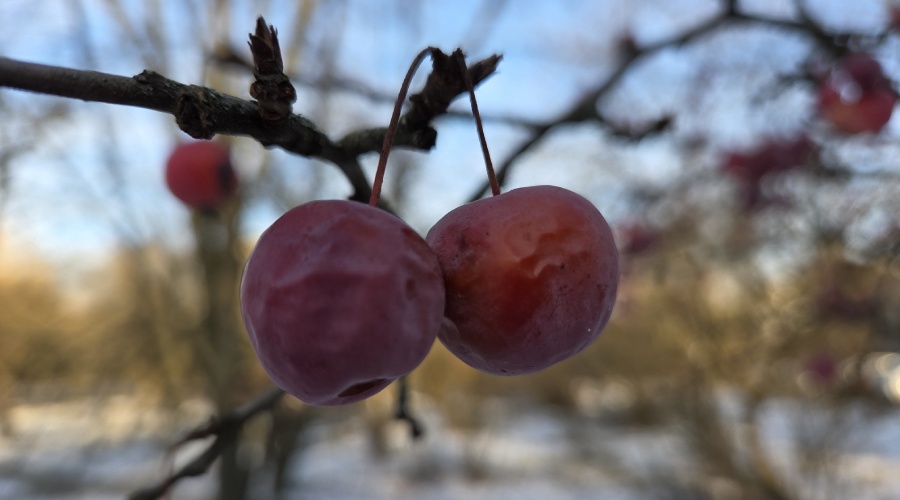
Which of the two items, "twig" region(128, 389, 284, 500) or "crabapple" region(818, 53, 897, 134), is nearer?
"twig" region(128, 389, 284, 500)

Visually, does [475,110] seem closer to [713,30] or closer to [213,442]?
[213,442]

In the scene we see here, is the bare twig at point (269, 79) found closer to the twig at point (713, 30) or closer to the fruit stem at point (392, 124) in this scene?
the fruit stem at point (392, 124)

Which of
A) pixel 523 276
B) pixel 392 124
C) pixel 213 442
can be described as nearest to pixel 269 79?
pixel 392 124

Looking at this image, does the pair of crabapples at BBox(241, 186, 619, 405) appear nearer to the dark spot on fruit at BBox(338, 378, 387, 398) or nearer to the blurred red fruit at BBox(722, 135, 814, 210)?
the dark spot on fruit at BBox(338, 378, 387, 398)

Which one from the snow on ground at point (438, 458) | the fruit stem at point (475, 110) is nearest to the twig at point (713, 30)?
the fruit stem at point (475, 110)

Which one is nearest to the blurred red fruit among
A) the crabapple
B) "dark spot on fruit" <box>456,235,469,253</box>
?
the crabapple

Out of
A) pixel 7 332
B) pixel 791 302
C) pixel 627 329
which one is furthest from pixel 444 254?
pixel 7 332
